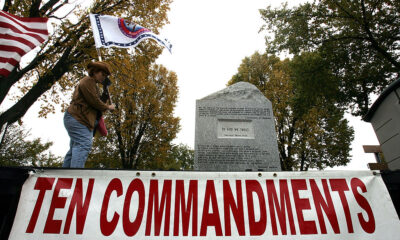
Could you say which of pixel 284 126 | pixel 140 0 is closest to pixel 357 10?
pixel 284 126

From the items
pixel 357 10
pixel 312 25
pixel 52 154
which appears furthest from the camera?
pixel 52 154

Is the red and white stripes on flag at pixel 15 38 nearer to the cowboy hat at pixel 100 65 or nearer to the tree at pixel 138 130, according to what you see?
the cowboy hat at pixel 100 65

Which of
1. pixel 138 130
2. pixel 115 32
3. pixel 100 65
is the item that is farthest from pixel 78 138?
pixel 138 130

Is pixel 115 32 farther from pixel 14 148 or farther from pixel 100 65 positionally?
pixel 14 148

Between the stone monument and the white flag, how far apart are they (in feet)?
7.06

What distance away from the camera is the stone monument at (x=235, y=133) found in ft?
14.9

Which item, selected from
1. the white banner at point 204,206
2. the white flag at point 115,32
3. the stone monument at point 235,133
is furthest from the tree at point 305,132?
the white banner at point 204,206

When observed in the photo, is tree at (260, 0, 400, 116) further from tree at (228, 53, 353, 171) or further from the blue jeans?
the blue jeans

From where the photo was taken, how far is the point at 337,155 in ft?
47.2

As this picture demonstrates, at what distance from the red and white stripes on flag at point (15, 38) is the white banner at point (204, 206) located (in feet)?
10.5

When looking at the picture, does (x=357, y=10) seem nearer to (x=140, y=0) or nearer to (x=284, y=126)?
(x=284, y=126)

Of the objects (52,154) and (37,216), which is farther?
(52,154)

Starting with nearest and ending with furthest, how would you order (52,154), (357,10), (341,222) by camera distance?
(341,222) → (357,10) → (52,154)

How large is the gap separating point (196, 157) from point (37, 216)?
3.07 metres
